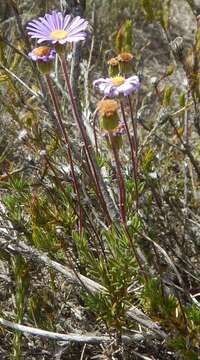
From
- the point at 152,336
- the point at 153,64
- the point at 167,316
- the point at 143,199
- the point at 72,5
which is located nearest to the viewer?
the point at 167,316

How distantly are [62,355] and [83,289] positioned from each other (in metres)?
0.31

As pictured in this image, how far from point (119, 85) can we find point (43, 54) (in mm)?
174

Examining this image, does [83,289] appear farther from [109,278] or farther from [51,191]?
[51,191]

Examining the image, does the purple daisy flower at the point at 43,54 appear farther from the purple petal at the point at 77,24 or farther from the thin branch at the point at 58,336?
the thin branch at the point at 58,336

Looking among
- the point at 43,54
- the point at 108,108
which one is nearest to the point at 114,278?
the point at 108,108

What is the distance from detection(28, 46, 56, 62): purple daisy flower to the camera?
123 cm

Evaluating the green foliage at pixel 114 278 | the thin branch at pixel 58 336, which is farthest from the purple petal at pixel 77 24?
the thin branch at pixel 58 336

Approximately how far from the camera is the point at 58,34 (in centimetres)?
127

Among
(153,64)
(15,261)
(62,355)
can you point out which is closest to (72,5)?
(15,261)

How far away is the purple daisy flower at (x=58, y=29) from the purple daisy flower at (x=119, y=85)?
0.36 feet

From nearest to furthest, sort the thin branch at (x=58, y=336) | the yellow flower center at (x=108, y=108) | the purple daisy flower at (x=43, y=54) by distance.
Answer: the yellow flower center at (x=108, y=108) < the purple daisy flower at (x=43, y=54) < the thin branch at (x=58, y=336)

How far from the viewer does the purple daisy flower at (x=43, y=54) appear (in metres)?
1.23

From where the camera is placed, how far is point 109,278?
135 centimetres

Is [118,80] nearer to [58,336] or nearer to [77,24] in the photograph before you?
[77,24]
